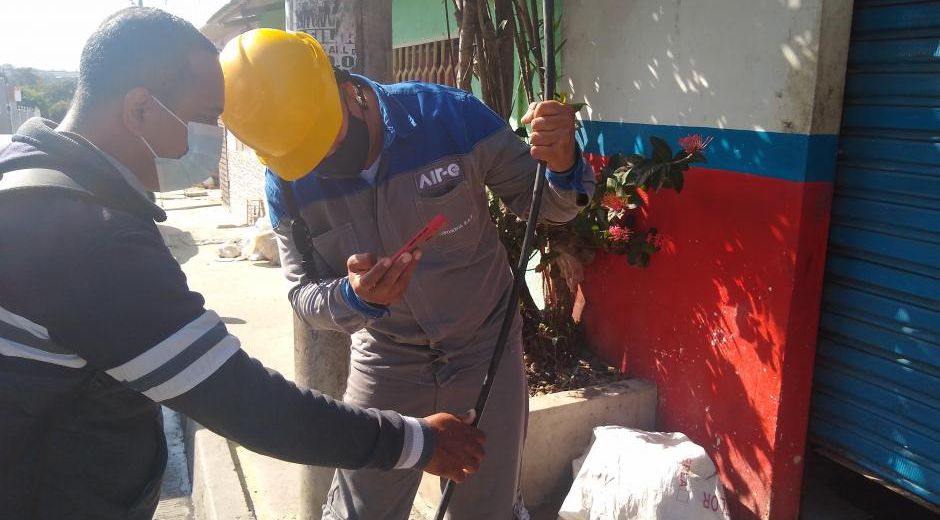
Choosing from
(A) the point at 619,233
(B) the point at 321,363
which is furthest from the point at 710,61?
(B) the point at 321,363

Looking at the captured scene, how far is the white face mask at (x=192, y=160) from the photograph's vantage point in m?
1.69

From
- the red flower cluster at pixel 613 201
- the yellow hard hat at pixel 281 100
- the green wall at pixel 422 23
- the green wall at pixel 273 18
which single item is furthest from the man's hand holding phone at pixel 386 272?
the green wall at pixel 273 18

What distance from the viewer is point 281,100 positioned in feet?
6.61

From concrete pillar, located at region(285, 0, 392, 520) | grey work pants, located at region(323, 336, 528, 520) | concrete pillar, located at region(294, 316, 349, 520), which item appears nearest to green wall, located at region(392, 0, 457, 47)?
concrete pillar, located at region(285, 0, 392, 520)

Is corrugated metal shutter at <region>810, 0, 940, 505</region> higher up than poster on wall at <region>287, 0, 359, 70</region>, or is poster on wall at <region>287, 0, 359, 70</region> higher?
poster on wall at <region>287, 0, 359, 70</region>

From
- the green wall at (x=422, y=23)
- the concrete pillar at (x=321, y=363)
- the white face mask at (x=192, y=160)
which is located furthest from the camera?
the green wall at (x=422, y=23)

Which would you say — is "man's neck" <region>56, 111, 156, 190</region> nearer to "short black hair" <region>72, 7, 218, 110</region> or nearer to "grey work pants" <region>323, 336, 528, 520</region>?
"short black hair" <region>72, 7, 218, 110</region>

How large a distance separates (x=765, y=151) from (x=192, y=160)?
6.57ft

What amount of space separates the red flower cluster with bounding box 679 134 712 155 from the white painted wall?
0.29 feet

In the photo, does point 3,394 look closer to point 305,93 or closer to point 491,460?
point 305,93

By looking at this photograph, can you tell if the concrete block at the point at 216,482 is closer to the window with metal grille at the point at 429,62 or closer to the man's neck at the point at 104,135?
the man's neck at the point at 104,135

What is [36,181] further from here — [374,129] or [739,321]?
[739,321]

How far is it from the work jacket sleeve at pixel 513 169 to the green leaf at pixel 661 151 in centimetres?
87

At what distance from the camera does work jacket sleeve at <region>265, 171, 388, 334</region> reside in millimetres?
2055
